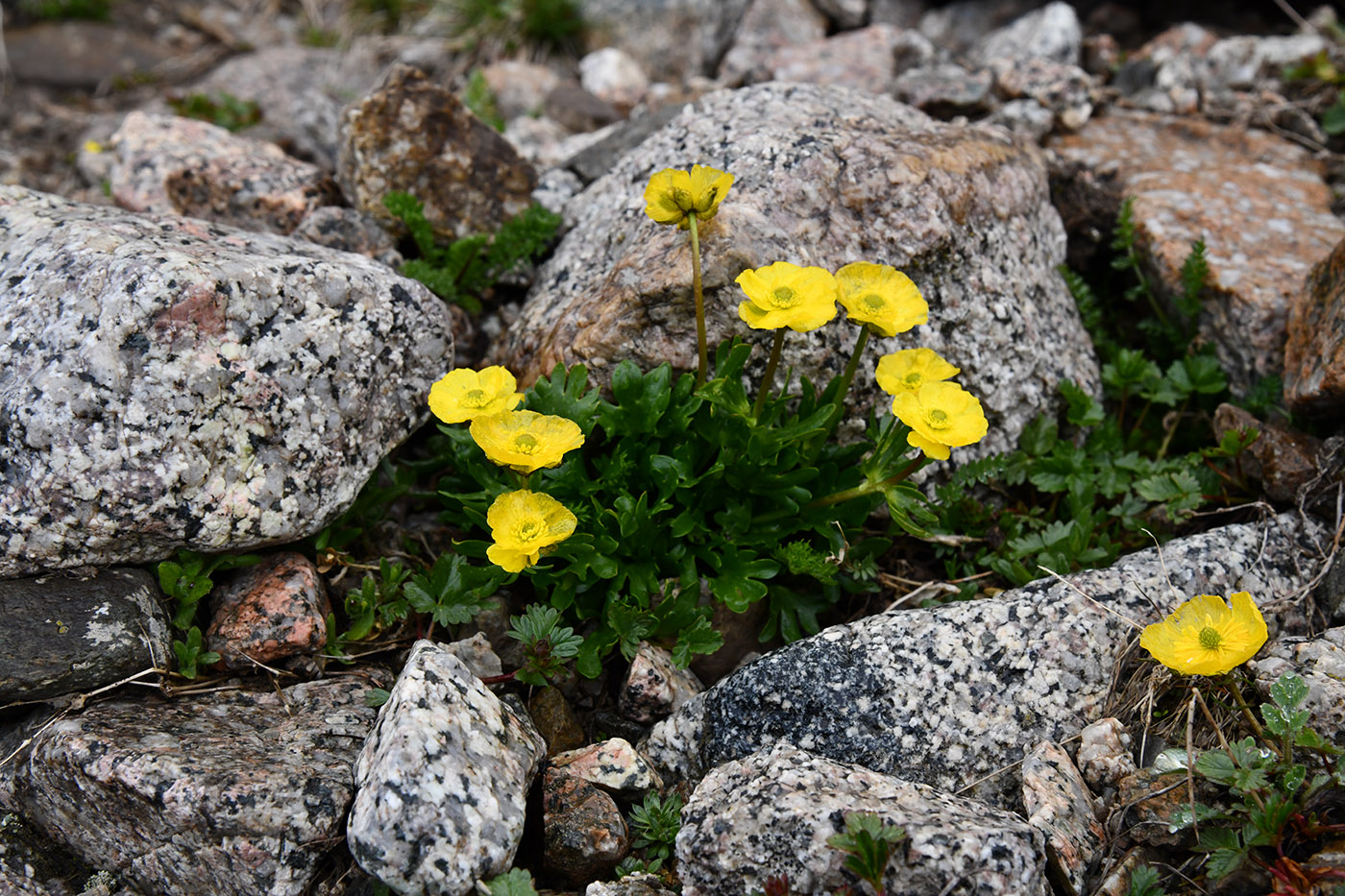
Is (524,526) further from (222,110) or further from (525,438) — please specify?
(222,110)

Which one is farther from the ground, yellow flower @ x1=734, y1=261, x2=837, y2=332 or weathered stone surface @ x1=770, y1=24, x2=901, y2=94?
yellow flower @ x1=734, y1=261, x2=837, y2=332

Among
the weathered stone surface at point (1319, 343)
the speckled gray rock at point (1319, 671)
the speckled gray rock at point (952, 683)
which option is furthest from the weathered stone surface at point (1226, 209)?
the speckled gray rock at point (1319, 671)

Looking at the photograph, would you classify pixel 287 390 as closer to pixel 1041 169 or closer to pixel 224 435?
pixel 224 435

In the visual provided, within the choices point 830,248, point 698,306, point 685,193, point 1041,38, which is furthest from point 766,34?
point 698,306

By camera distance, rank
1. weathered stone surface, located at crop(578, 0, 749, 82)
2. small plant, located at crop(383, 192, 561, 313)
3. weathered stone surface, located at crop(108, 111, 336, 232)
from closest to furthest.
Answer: small plant, located at crop(383, 192, 561, 313), weathered stone surface, located at crop(108, 111, 336, 232), weathered stone surface, located at crop(578, 0, 749, 82)

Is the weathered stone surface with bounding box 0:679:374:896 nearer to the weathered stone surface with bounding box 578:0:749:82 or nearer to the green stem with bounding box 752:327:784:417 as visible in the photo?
the green stem with bounding box 752:327:784:417

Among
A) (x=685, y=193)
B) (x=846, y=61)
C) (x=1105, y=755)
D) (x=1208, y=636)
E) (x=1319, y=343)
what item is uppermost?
(x=685, y=193)

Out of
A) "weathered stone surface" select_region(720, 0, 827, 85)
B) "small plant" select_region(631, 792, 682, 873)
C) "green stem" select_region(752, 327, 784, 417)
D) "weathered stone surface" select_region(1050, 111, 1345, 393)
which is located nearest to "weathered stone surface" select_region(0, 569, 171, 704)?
"small plant" select_region(631, 792, 682, 873)
